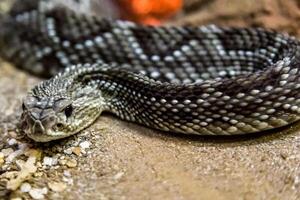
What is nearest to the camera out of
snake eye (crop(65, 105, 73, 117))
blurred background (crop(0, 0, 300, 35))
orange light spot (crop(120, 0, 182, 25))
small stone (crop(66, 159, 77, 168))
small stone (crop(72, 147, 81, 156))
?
small stone (crop(66, 159, 77, 168))

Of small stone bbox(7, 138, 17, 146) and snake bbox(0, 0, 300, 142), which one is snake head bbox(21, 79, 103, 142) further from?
small stone bbox(7, 138, 17, 146)

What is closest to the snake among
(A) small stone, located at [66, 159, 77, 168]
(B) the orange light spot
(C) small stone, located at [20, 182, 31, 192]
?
(A) small stone, located at [66, 159, 77, 168]

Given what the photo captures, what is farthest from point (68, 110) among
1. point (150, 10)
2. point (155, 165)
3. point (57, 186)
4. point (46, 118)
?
point (150, 10)

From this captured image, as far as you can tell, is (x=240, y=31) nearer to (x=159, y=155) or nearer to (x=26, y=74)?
(x=159, y=155)

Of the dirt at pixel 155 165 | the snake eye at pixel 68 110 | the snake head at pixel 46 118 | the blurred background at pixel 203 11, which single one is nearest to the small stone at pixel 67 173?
the dirt at pixel 155 165

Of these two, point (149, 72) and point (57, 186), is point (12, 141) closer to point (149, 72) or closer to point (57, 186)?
point (57, 186)

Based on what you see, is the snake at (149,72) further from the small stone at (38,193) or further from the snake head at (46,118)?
the small stone at (38,193)

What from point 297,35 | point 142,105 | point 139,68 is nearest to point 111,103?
point 142,105
